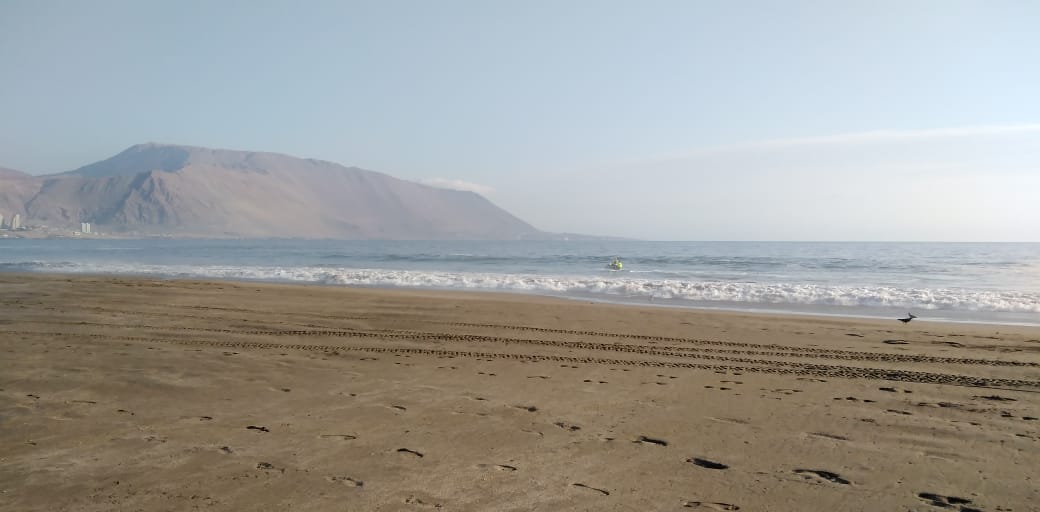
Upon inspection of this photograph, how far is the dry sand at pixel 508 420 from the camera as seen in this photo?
11.9 feet

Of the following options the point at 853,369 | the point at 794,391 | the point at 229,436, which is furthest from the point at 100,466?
the point at 853,369

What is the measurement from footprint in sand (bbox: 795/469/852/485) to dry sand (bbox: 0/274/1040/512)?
0.02m

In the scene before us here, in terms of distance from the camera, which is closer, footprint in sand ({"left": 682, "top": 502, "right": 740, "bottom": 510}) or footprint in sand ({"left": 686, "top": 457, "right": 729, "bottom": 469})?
footprint in sand ({"left": 682, "top": 502, "right": 740, "bottom": 510})

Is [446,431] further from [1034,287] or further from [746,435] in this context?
Result: [1034,287]

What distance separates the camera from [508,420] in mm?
5164

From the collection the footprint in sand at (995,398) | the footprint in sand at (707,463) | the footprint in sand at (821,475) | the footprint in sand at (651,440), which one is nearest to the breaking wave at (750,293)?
the footprint in sand at (995,398)

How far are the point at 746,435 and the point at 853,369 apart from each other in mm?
3950

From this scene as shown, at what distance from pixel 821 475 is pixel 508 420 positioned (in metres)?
2.44

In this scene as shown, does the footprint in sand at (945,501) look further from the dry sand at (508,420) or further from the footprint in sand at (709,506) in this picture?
the footprint in sand at (709,506)

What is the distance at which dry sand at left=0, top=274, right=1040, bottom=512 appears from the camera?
143 inches

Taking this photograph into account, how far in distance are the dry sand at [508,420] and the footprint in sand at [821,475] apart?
2 cm

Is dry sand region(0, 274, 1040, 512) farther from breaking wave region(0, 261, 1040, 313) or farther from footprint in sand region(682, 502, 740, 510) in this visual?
breaking wave region(0, 261, 1040, 313)

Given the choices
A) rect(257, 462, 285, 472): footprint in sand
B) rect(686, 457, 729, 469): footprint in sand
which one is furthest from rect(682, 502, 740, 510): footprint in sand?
rect(257, 462, 285, 472): footprint in sand

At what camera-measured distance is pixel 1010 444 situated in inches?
185
